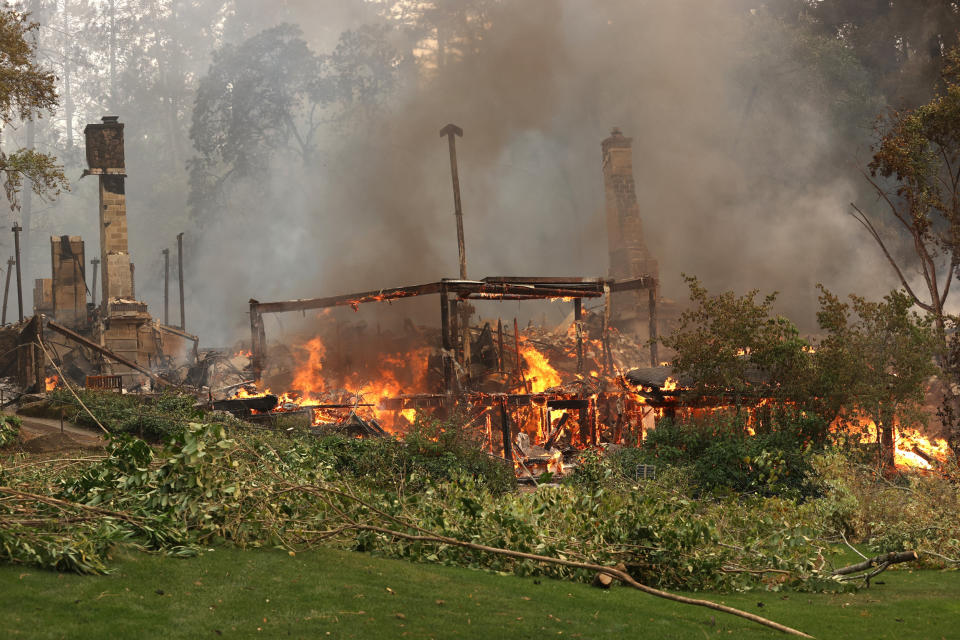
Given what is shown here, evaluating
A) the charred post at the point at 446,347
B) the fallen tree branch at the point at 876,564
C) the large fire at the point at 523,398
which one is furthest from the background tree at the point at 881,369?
the charred post at the point at 446,347

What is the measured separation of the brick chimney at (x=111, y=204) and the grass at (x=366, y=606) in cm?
2197

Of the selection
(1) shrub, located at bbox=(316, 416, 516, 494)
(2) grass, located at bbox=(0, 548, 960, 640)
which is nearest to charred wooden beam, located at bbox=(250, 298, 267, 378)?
(1) shrub, located at bbox=(316, 416, 516, 494)

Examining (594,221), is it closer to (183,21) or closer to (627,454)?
(627,454)

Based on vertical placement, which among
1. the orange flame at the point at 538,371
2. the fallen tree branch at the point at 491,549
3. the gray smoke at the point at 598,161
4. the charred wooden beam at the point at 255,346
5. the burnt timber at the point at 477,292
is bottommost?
the fallen tree branch at the point at 491,549

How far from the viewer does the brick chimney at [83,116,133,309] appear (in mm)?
26094

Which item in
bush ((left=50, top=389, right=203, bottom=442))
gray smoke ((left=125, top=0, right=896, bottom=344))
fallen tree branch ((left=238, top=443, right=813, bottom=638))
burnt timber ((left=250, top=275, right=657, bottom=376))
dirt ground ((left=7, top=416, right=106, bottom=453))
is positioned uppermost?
gray smoke ((left=125, top=0, right=896, bottom=344))

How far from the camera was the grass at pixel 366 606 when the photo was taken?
5027 mm

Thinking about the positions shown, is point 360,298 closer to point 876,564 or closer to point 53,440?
point 53,440

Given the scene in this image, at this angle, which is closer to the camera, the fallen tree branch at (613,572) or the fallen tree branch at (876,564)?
the fallen tree branch at (613,572)

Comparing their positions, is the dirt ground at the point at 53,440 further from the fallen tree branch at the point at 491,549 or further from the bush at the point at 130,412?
the fallen tree branch at the point at 491,549

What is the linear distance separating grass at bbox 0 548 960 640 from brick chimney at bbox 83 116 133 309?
22.0m

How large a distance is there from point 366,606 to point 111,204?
2395cm

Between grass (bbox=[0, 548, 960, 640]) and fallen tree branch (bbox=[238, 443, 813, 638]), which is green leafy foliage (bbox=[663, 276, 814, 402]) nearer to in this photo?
grass (bbox=[0, 548, 960, 640])

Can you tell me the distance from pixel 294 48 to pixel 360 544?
157 feet
